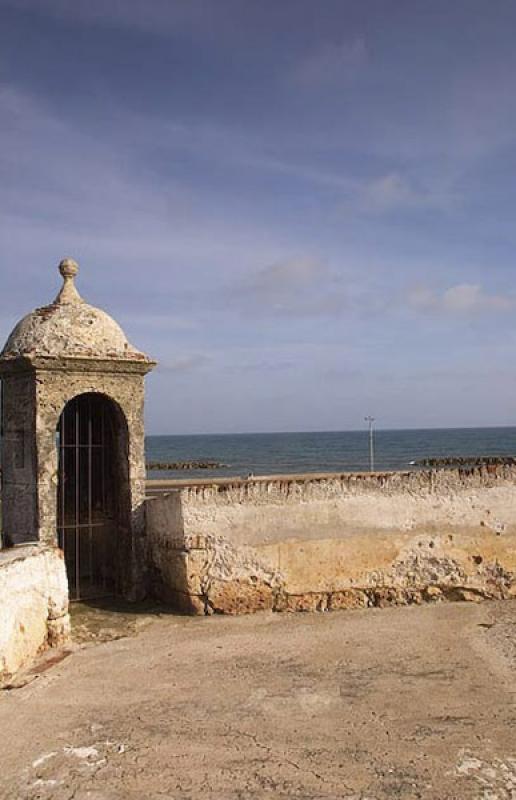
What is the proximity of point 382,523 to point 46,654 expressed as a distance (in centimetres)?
370

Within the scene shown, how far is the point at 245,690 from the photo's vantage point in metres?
5.63

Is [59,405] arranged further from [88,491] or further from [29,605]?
[29,605]

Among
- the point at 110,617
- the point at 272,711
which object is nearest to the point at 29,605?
the point at 110,617

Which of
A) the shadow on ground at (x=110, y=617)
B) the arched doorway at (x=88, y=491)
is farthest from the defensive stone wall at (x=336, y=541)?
the arched doorway at (x=88, y=491)

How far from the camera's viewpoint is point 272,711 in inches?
205

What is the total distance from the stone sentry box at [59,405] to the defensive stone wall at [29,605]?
0.91 m

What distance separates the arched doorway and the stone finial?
4.20ft

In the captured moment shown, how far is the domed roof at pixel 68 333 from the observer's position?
7.98 meters

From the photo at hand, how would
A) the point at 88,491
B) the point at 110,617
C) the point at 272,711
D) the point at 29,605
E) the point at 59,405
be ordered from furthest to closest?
the point at 88,491 < the point at 59,405 < the point at 110,617 < the point at 29,605 < the point at 272,711

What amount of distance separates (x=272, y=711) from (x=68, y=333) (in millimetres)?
4716

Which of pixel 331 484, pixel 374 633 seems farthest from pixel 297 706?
pixel 331 484

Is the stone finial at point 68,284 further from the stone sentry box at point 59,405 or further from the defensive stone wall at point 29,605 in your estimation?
the defensive stone wall at point 29,605

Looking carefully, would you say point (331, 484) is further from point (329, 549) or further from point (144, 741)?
point (144, 741)

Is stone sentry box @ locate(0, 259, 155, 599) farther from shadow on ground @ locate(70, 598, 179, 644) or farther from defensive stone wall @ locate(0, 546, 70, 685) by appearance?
defensive stone wall @ locate(0, 546, 70, 685)
